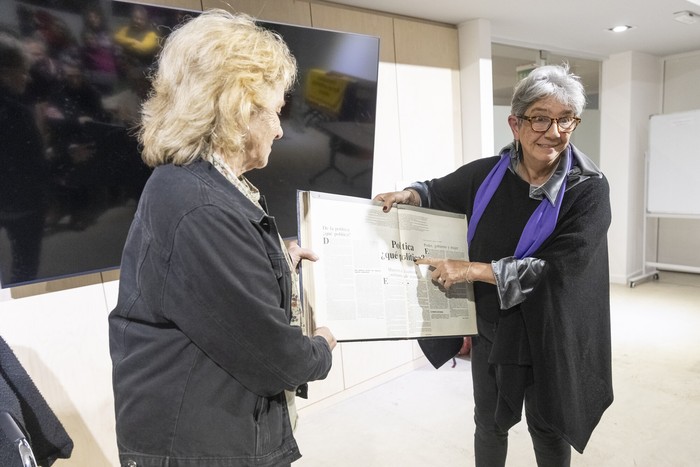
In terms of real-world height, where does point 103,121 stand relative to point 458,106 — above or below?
below

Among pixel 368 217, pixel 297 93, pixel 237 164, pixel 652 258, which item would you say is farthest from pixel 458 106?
pixel 652 258

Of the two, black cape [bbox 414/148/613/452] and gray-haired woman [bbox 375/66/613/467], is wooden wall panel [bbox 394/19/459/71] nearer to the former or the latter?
gray-haired woman [bbox 375/66/613/467]

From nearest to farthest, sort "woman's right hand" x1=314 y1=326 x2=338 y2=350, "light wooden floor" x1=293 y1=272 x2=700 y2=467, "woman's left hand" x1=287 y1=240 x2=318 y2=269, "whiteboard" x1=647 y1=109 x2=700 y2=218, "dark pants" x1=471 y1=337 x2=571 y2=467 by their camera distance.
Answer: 1. "woman's right hand" x1=314 y1=326 x2=338 y2=350
2. "woman's left hand" x1=287 y1=240 x2=318 y2=269
3. "dark pants" x1=471 y1=337 x2=571 y2=467
4. "light wooden floor" x1=293 y1=272 x2=700 y2=467
5. "whiteboard" x1=647 y1=109 x2=700 y2=218

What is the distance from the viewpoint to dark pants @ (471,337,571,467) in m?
1.57

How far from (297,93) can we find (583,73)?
4143mm

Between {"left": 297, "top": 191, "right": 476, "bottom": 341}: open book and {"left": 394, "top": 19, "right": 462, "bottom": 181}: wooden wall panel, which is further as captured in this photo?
{"left": 394, "top": 19, "right": 462, "bottom": 181}: wooden wall panel

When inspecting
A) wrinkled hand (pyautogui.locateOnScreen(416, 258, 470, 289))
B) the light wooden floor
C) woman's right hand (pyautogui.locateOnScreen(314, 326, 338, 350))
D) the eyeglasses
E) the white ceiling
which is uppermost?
the white ceiling

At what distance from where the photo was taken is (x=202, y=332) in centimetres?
85

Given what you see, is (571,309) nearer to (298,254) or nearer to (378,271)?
(378,271)

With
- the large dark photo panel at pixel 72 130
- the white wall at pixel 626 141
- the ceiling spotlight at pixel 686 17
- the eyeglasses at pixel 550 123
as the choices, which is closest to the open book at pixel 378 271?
the eyeglasses at pixel 550 123

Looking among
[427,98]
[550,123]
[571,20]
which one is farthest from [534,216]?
[571,20]

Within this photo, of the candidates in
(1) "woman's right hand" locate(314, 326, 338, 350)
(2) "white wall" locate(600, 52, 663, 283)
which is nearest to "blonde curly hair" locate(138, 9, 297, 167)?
(1) "woman's right hand" locate(314, 326, 338, 350)

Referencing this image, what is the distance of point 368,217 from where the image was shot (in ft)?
4.67

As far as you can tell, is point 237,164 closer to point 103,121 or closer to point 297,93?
point 103,121
